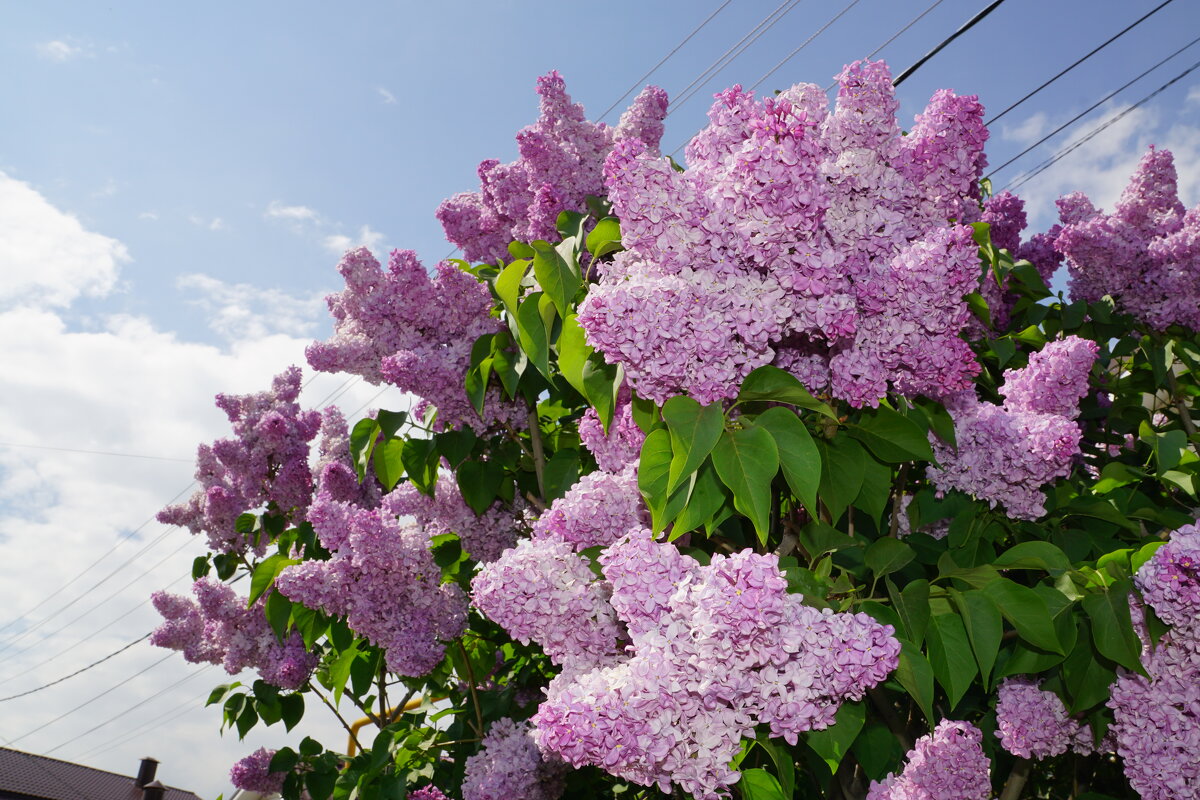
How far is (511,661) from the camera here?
3609 millimetres

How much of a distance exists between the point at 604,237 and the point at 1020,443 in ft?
3.45

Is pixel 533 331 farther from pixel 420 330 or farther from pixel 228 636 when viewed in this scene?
pixel 228 636

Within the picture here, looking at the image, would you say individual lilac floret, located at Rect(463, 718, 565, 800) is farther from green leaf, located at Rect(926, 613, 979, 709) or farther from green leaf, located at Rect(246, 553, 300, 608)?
green leaf, located at Rect(926, 613, 979, 709)

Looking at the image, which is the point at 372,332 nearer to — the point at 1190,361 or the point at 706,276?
the point at 706,276

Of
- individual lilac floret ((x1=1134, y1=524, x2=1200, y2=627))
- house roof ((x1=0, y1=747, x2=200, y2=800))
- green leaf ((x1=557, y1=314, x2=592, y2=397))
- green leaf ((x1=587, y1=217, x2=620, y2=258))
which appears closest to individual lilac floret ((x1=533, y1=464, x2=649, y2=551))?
green leaf ((x1=557, y1=314, x2=592, y2=397))

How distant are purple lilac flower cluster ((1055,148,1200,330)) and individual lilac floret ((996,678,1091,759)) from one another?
6.62 ft

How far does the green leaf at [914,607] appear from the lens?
148 cm

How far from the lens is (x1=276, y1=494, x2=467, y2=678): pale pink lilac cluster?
8.70ft

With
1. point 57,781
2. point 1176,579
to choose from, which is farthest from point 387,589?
point 57,781

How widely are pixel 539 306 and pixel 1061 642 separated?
1.15 m

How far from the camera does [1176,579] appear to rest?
1513 millimetres

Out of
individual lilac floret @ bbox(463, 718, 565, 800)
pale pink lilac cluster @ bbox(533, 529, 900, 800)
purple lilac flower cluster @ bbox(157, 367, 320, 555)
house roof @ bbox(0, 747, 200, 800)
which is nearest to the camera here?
pale pink lilac cluster @ bbox(533, 529, 900, 800)

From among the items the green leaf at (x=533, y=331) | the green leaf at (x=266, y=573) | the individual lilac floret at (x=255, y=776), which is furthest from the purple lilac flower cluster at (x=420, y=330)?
the individual lilac floret at (x=255, y=776)

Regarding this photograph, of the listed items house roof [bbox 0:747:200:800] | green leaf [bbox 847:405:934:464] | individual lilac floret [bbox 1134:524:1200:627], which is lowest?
individual lilac floret [bbox 1134:524:1200:627]
